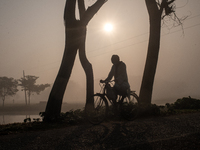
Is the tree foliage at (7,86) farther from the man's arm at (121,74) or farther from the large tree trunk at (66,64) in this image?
the man's arm at (121,74)

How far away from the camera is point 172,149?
13.3 feet

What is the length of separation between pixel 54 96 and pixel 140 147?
15.2 feet

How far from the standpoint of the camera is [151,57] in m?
9.84

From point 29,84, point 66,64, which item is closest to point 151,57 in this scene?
point 66,64

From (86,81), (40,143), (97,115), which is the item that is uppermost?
(86,81)

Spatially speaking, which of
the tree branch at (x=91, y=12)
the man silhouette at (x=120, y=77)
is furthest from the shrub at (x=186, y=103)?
the tree branch at (x=91, y=12)

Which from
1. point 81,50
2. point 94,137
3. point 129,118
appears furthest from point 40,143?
point 81,50

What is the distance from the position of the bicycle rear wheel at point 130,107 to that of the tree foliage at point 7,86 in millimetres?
67432

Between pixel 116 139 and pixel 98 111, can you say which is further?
pixel 98 111

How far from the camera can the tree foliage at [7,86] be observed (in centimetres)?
6644

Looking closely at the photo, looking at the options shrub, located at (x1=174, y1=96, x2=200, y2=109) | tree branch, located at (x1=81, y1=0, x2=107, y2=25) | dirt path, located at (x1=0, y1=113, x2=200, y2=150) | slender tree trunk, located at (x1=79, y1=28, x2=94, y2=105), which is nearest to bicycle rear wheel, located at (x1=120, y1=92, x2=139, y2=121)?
dirt path, located at (x1=0, y1=113, x2=200, y2=150)

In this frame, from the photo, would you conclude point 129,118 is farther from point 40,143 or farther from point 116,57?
point 40,143

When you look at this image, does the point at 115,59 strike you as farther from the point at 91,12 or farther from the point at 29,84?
the point at 29,84

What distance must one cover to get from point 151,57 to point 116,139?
6.05 m
